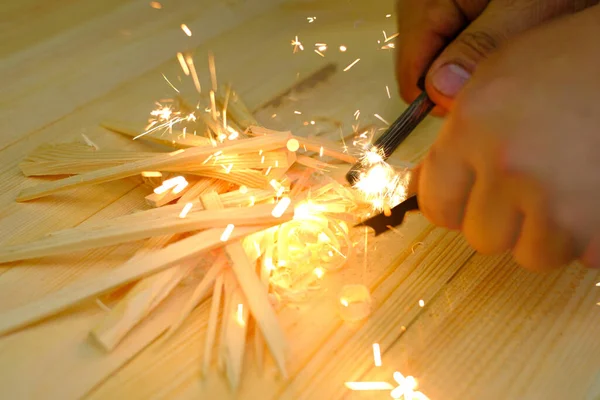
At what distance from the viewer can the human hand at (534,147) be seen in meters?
0.81

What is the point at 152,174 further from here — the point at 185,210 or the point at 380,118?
the point at 380,118

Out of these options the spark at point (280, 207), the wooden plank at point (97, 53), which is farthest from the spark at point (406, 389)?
the wooden plank at point (97, 53)

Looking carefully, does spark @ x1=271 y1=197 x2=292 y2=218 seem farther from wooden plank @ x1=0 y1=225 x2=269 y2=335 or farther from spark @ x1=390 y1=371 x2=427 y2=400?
spark @ x1=390 y1=371 x2=427 y2=400

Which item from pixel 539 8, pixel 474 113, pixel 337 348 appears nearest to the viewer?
pixel 474 113

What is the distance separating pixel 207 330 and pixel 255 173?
1.29ft

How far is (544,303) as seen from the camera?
1.05 m

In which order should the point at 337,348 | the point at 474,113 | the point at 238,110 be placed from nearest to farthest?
the point at 474,113
the point at 337,348
the point at 238,110

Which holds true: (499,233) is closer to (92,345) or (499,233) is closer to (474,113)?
(474,113)

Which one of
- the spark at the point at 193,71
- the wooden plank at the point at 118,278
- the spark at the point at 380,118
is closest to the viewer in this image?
the wooden plank at the point at 118,278

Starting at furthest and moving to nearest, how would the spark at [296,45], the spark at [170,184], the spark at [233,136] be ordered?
the spark at [296,45], the spark at [233,136], the spark at [170,184]

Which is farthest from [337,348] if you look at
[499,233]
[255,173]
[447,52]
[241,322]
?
[447,52]

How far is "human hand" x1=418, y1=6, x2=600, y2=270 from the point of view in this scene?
807 millimetres

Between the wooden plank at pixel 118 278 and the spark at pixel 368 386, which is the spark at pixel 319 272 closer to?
the wooden plank at pixel 118 278

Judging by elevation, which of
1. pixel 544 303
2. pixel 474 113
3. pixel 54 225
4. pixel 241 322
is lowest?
pixel 544 303
